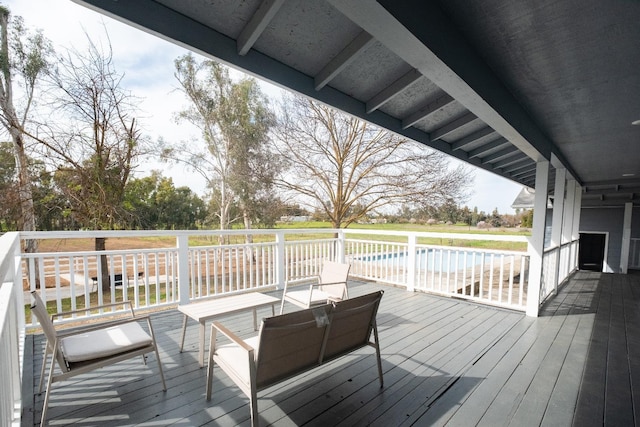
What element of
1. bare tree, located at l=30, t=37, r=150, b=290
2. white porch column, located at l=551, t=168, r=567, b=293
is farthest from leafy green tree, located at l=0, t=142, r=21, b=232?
white porch column, located at l=551, t=168, r=567, b=293

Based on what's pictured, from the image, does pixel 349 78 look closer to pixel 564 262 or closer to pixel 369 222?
pixel 564 262

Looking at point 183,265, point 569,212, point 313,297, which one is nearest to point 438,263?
point 313,297

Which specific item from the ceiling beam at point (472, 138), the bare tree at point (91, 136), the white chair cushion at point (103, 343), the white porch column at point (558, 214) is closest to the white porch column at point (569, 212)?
the white porch column at point (558, 214)

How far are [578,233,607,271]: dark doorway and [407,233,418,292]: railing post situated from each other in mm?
12137

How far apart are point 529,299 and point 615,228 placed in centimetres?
1106

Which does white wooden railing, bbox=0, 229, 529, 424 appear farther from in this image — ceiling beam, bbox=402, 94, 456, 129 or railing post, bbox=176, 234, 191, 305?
ceiling beam, bbox=402, 94, 456, 129

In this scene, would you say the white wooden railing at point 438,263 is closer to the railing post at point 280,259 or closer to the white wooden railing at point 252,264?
the white wooden railing at point 252,264

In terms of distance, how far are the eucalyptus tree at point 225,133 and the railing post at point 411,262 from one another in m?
7.85

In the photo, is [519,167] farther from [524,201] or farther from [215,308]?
[524,201]

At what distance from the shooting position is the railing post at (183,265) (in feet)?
13.7

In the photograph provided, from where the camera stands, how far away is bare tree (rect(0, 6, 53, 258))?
6.63 metres

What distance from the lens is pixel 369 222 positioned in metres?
11.5

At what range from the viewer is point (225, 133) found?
12625mm

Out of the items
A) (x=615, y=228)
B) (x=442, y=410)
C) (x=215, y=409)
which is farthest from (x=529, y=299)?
(x=615, y=228)
